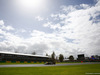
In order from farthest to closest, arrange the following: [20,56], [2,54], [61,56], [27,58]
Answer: [61,56] → [27,58] → [20,56] → [2,54]

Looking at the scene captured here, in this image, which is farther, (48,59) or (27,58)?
(48,59)

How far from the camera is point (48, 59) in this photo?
11300 centimetres

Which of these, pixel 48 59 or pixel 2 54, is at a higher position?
pixel 2 54

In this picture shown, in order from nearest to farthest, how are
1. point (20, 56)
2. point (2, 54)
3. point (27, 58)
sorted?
point (2, 54)
point (20, 56)
point (27, 58)

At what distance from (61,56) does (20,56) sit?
2992 inches

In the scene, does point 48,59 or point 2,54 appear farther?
point 48,59

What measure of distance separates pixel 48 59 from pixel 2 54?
197 ft

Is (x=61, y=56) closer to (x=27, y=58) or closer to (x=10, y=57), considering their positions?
(x=27, y=58)

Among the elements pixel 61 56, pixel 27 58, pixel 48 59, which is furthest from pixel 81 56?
pixel 27 58

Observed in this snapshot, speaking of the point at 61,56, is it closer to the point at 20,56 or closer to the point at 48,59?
the point at 48,59

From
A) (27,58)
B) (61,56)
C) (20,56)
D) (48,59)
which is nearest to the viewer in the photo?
(20,56)

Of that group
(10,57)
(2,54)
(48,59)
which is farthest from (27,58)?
(48,59)

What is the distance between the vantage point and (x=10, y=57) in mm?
73375

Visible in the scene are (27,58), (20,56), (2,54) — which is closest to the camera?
(2,54)
